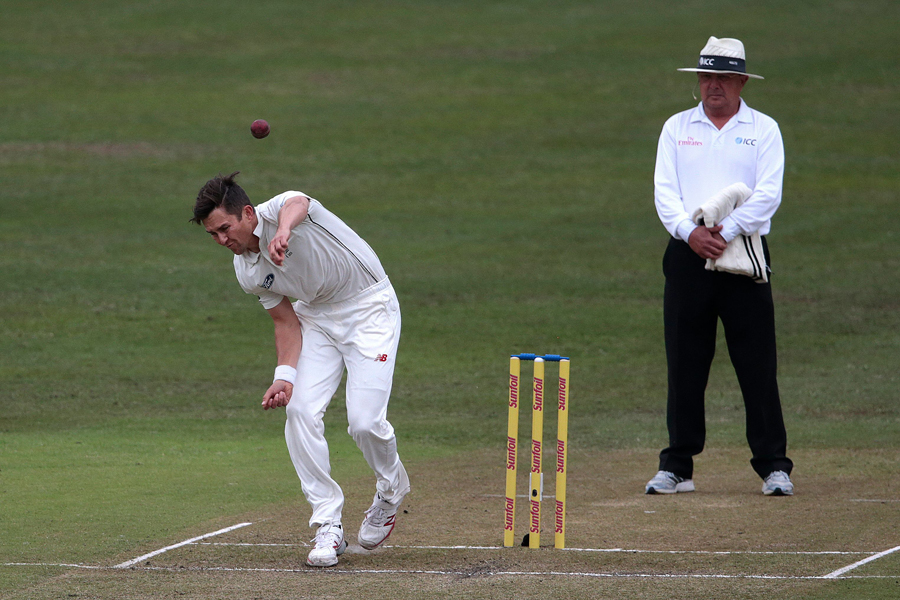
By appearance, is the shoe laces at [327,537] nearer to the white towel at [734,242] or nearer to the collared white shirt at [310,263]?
the collared white shirt at [310,263]

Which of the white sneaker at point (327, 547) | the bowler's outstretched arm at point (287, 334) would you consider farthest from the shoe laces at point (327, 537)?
the bowler's outstretched arm at point (287, 334)

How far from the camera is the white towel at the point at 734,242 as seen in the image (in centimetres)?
690

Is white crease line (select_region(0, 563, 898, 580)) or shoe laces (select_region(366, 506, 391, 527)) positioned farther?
shoe laces (select_region(366, 506, 391, 527))

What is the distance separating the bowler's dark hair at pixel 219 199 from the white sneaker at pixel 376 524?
1.48m

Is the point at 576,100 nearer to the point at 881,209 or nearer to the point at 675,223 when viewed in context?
the point at 881,209

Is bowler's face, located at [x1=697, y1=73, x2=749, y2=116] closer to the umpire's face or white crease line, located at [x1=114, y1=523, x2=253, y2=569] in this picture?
the umpire's face

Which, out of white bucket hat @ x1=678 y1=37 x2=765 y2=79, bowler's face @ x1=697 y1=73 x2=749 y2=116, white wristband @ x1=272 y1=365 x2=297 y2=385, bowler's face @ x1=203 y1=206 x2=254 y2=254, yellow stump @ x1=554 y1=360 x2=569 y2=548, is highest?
white bucket hat @ x1=678 y1=37 x2=765 y2=79

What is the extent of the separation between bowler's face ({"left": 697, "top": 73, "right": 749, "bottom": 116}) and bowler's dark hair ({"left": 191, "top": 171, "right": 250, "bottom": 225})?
9.59 ft

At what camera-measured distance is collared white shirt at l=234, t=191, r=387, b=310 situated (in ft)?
18.7

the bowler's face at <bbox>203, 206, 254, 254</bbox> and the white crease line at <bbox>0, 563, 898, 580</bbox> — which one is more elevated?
the bowler's face at <bbox>203, 206, 254, 254</bbox>

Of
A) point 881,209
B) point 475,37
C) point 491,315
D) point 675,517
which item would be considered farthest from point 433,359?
point 475,37

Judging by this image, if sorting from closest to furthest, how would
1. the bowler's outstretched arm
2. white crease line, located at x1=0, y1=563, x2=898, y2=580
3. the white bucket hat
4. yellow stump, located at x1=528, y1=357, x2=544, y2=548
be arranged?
white crease line, located at x1=0, y1=563, x2=898, y2=580, yellow stump, located at x1=528, y1=357, x2=544, y2=548, the bowler's outstretched arm, the white bucket hat

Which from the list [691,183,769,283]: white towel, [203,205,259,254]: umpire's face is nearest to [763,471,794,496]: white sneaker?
[691,183,769,283]: white towel

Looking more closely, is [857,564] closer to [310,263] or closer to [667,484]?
[667,484]
